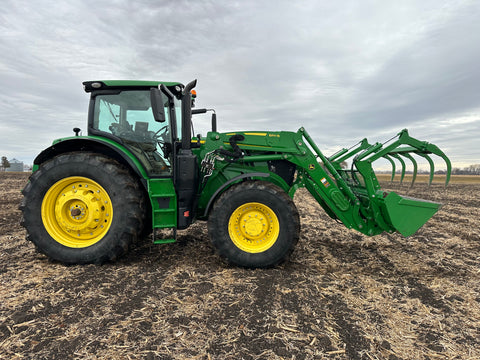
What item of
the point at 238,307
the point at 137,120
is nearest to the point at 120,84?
the point at 137,120

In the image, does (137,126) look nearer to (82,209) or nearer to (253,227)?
(82,209)

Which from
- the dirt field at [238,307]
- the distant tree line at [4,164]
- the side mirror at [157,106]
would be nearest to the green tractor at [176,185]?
the side mirror at [157,106]

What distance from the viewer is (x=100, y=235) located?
347 cm

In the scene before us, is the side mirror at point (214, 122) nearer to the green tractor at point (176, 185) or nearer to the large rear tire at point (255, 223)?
the green tractor at point (176, 185)

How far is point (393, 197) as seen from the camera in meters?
3.54

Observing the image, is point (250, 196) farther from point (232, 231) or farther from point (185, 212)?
point (185, 212)

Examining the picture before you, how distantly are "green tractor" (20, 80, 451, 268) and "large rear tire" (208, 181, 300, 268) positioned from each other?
1 centimetres

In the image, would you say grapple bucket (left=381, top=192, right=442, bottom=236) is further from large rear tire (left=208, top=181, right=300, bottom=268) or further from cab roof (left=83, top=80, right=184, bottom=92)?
cab roof (left=83, top=80, right=184, bottom=92)

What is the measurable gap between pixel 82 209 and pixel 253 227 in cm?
228

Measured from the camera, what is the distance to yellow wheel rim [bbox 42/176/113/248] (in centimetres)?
342

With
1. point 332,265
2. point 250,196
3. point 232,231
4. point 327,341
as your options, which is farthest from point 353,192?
point 327,341

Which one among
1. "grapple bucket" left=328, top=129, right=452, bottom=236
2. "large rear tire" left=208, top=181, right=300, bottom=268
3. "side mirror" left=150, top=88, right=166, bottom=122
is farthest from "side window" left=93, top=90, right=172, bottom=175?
"grapple bucket" left=328, top=129, right=452, bottom=236

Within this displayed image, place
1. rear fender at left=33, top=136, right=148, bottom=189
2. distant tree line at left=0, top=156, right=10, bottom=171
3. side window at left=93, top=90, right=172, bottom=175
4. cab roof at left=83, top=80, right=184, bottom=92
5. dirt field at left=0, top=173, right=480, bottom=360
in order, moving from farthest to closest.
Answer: distant tree line at left=0, top=156, right=10, bottom=171, side window at left=93, top=90, right=172, bottom=175, cab roof at left=83, top=80, right=184, bottom=92, rear fender at left=33, top=136, right=148, bottom=189, dirt field at left=0, top=173, right=480, bottom=360

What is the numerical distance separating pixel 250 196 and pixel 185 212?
3.06 ft
